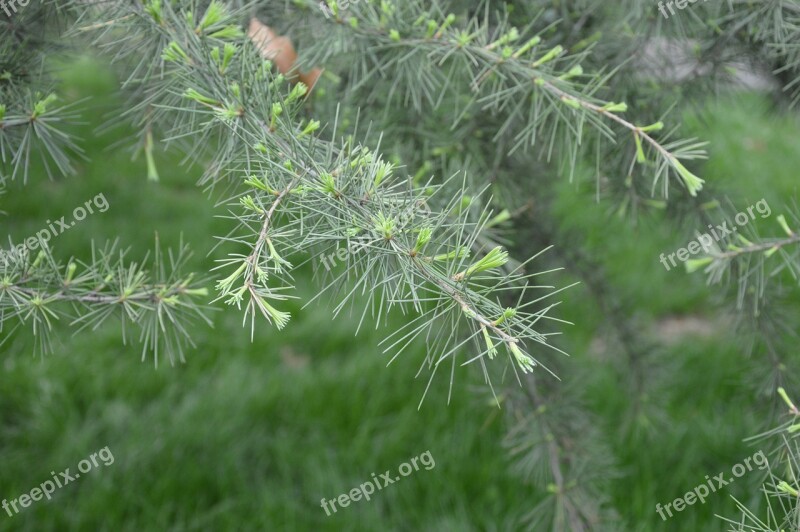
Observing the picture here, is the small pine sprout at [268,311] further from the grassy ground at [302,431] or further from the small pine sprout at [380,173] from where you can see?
the grassy ground at [302,431]

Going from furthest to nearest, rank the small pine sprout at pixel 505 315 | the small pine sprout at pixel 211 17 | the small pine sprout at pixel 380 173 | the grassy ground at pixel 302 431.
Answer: the grassy ground at pixel 302 431
the small pine sprout at pixel 211 17
the small pine sprout at pixel 380 173
the small pine sprout at pixel 505 315

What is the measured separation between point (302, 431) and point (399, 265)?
6.20 ft

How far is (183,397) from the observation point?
8.61ft

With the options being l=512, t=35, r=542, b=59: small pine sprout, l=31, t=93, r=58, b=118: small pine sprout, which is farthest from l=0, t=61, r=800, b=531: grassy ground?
l=31, t=93, r=58, b=118: small pine sprout

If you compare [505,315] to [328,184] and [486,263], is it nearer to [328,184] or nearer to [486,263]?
[486,263]

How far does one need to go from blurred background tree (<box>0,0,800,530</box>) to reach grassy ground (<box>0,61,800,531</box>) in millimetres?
11

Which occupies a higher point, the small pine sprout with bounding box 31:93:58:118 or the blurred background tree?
the small pine sprout with bounding box 31:93:58:118

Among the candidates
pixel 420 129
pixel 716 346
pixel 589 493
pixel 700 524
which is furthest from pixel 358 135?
pixel 716 346

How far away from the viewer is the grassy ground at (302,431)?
7.10 ft

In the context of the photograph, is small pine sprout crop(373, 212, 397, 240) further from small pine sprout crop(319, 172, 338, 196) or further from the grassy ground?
the grassy ground

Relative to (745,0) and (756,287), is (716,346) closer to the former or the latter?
(756,287)

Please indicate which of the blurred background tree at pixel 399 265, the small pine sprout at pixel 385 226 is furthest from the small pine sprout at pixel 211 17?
the small pine sprout at pixel 385 226

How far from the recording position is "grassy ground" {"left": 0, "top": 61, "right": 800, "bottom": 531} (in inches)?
85.2

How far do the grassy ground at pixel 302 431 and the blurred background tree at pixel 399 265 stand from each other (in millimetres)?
11
